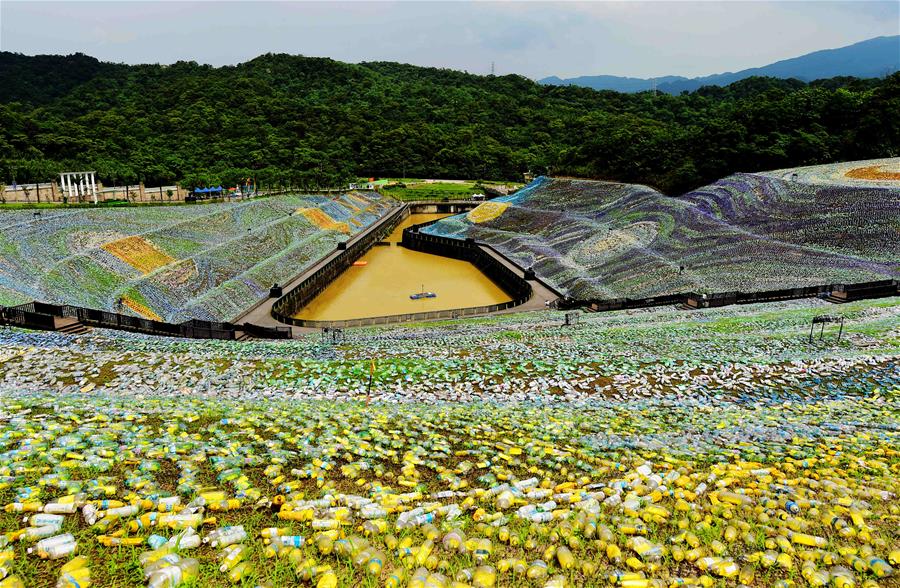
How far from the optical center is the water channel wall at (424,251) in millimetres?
36219

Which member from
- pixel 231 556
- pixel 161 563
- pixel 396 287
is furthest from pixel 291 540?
pixel 396 287

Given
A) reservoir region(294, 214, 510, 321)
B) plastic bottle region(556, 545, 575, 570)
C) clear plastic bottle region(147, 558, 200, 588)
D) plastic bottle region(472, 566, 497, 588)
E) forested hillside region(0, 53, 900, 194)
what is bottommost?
reservoir region(294, 214, 510, 321)

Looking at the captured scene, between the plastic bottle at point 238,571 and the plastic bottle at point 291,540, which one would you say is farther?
the plastic bottle at point 291,540

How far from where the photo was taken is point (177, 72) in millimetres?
175500

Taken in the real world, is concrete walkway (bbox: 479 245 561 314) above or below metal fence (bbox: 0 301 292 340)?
below

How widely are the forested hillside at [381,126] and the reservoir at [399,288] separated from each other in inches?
1364

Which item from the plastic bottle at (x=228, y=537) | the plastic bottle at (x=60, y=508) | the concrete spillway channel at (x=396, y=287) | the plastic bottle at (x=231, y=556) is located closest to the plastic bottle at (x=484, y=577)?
the plastic bottle at (x=231, y=556)

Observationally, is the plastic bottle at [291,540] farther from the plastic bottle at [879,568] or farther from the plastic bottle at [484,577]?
the plastic bottle at [879,568]

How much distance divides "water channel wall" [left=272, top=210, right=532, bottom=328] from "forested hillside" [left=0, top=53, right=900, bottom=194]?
30.6 meters

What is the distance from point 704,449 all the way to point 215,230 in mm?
52559

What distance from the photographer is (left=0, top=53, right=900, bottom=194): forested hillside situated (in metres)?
69.4

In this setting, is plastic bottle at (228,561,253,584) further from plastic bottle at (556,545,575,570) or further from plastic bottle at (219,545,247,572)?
plastic bottle at (556,545,575,570)

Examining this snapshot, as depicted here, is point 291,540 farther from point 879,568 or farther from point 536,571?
point 879,568

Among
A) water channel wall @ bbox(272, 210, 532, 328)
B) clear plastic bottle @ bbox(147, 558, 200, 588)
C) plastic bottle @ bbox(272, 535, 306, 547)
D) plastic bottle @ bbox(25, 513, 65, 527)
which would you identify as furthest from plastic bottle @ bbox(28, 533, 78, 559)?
water channel wall @ bbox(272, 210, 532, 328)
